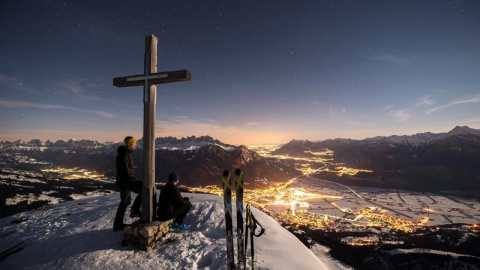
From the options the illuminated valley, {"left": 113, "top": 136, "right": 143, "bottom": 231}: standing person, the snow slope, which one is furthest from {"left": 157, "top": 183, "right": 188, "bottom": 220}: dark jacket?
the illuminated valley

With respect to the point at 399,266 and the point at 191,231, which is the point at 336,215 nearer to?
the point at 399,266

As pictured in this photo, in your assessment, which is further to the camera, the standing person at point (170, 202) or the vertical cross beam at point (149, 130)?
the standing person at point (170, 202)

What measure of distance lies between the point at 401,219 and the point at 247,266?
383 feet

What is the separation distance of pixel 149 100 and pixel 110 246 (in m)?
4.98

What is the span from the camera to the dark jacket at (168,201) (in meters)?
7.36

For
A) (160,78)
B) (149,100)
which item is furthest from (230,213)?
(160,78)

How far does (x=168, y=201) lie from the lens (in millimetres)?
7434

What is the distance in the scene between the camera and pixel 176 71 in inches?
298

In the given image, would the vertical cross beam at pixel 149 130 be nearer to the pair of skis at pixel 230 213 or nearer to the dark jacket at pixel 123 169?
the dark jacket at pixel 123 169

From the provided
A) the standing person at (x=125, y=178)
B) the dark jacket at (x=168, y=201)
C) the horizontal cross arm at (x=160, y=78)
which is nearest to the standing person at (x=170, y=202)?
the dark jacket at (x=168, y=201)

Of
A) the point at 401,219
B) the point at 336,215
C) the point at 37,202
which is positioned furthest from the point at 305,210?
the point at 37,202

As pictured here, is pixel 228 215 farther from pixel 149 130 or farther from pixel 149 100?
pixel 149 100

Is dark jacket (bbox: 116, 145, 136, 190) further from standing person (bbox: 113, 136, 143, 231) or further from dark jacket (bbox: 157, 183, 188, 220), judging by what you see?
dark jacket (bbox: 157, 183, 188, 220)

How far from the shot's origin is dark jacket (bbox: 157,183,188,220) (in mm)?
7359
